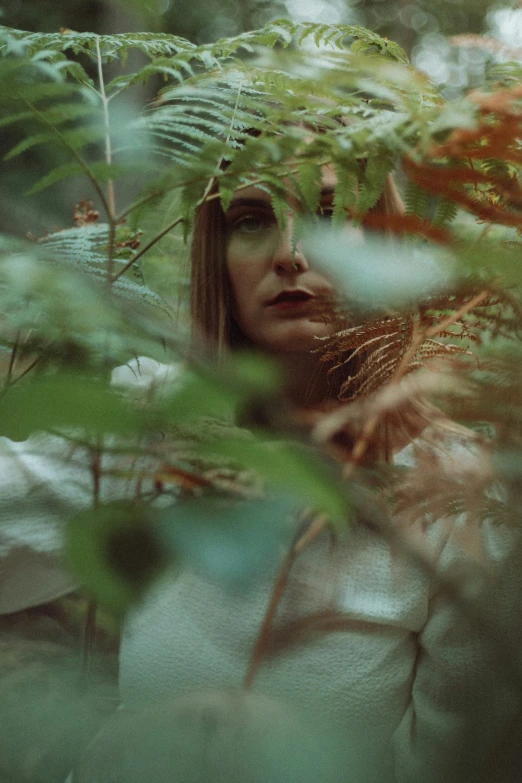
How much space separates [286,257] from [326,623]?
1.10ft

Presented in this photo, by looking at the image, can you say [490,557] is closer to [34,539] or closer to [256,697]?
[256,697]

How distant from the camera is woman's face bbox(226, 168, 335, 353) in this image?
0.61 m

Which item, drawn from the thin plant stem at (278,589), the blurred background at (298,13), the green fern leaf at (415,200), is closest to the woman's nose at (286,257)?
the green fern leaf at (415,200)

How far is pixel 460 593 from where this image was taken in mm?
353

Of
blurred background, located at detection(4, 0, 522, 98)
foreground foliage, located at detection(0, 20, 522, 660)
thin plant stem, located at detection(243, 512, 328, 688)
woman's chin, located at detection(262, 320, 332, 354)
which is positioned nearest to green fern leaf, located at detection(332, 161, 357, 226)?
foreground foliage, located at detection(0, 20, 522, 660)

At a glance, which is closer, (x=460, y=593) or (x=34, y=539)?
(x=460, y=593)

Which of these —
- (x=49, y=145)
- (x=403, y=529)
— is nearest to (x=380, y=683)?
(x=403, y=529)

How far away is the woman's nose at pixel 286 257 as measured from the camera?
60 centimetres

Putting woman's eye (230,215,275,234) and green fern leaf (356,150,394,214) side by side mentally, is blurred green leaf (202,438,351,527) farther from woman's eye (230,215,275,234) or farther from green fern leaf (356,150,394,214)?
woman's eye (230,215,275,234)

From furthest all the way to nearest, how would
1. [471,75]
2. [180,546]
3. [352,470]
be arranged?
[471,75] → [352,470] → [180,546]

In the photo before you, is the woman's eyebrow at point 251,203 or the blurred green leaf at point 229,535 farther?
the woman's eyebrow at point 251,203

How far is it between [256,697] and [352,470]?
0.49 ft

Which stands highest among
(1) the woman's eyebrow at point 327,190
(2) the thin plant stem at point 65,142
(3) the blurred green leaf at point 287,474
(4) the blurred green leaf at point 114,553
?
(2) the thin plant stem at point 65,142

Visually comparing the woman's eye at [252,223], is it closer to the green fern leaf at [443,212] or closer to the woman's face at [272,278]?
the woman's face at [272,278]
